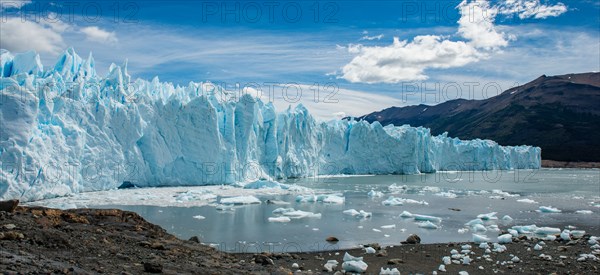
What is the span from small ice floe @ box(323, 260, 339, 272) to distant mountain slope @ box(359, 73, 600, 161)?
213 ft

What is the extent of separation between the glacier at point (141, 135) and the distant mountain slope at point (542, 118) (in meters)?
46.6

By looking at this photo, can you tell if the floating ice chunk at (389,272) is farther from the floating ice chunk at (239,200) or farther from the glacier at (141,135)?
the glacier at (141,135)

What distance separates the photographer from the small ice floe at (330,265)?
6031mm

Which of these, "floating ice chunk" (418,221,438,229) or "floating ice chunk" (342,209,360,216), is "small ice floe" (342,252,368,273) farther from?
"floating ice chunk" (342,209,360,216)

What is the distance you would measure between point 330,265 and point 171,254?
2046 millimetres

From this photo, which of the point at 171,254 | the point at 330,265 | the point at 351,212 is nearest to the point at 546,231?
the point at 351,212

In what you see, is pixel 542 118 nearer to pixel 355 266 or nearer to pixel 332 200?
pixel 332 200

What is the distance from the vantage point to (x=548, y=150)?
220ft

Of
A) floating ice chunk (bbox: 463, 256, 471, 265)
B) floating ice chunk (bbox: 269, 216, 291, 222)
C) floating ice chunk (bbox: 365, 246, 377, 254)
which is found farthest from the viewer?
floating ice chunk (bbox: 269, 216, 291, 222)

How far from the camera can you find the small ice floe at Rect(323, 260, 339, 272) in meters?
6.03

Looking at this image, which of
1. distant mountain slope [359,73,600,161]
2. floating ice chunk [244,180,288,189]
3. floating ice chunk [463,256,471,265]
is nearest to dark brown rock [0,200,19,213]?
floating ice chunk [463,256,471,265]

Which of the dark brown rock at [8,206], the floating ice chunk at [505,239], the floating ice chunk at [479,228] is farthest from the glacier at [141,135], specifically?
the floating ice chunk at [505,239]

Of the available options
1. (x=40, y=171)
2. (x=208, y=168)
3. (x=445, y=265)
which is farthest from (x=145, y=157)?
(x=445, y=265)

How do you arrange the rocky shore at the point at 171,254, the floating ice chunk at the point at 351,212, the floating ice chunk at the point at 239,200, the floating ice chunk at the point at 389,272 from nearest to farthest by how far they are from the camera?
the rocky shore at the point at 171,254
the floating ice chunk at the point at 389,272
the floating ice chunk at the point at 351,212
the floating ice chunk at the point at 239,200
